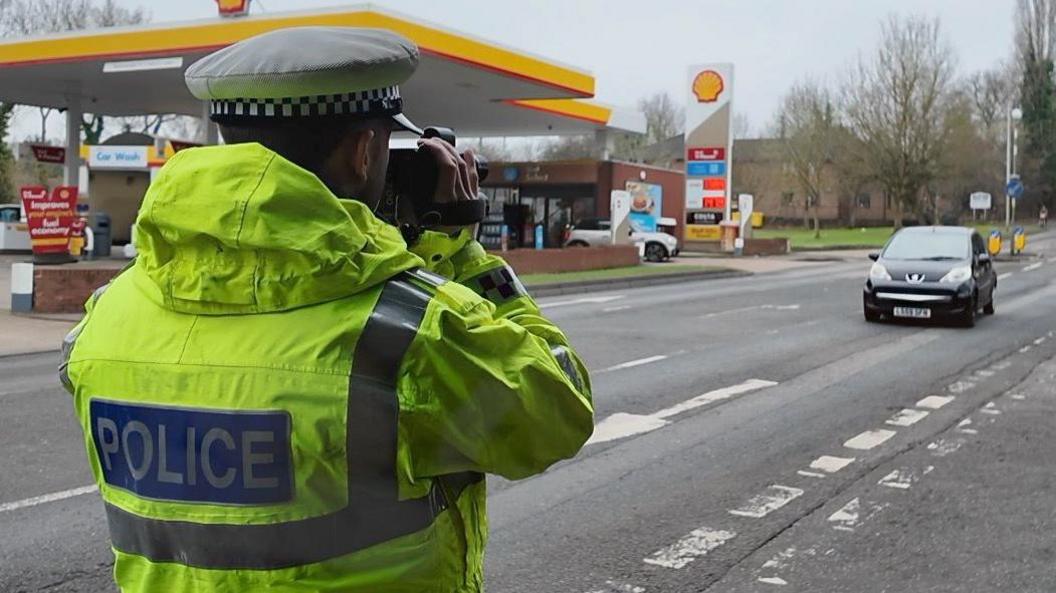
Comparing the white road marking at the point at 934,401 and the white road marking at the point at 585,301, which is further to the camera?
the white road marking at the point at 585,301

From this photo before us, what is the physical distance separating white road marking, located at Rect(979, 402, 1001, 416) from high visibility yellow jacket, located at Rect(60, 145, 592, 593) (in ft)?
25.9

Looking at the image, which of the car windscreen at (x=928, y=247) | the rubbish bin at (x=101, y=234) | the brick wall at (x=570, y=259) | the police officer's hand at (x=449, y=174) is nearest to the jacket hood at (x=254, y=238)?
the police officer's hand at (x=449, y=174)

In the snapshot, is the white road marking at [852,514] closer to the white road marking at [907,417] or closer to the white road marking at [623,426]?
the white road marking at [623,426]

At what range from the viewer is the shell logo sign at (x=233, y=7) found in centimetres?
2094

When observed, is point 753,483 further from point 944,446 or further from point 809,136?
point 809,136

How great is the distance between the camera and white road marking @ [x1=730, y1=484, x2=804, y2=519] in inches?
214

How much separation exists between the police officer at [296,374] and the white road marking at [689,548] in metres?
3.19

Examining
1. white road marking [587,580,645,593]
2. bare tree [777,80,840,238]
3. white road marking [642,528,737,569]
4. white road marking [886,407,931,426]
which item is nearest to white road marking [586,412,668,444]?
white road marking [886,407,931,426]

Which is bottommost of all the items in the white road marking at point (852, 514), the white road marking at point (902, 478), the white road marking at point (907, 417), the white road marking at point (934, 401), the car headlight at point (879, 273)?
the white road marking at point (852, 514)

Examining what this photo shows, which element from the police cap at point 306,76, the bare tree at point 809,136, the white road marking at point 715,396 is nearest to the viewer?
the police cap at point 306,76

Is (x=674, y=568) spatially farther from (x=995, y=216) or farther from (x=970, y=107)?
(x=995, y=216)

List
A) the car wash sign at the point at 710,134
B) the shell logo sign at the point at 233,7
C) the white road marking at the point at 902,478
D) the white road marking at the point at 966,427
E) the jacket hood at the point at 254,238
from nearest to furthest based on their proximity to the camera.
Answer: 1. the jacket hood at the point at 254,238
2. the white road marking at the point at 902,478
3. the white road marking at the point at 966,427
4. the shell logo sign at the point at 233,7
5. the car wash sign at the point at 710,134

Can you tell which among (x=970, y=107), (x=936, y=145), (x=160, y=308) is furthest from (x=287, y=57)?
(x=970, y=107)

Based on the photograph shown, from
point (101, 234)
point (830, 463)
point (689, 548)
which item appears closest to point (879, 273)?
point (830, 463)
